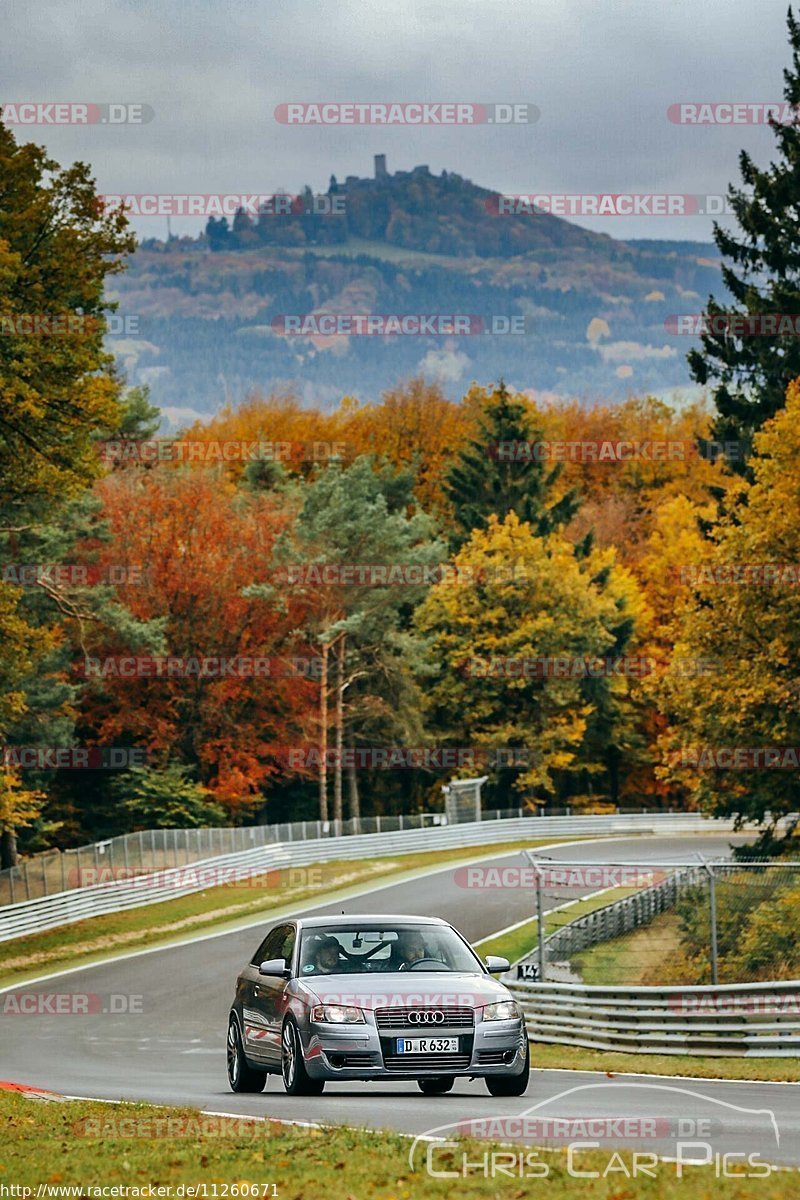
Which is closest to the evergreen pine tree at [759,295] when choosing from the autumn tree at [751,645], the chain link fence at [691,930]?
the autumn tree at [751,645]

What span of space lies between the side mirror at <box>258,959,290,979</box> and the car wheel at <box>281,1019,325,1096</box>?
0.53 metres

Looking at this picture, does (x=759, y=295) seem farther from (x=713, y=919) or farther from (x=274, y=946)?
(x=274, y=946)

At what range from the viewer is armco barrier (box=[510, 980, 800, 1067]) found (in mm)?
19828

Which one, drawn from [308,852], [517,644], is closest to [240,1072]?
[308,852]

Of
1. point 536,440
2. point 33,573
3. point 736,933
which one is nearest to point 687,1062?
point 736,933

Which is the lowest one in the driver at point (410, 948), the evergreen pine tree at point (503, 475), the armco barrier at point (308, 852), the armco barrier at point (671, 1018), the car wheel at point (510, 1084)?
the armco barrier at point (308, 852)

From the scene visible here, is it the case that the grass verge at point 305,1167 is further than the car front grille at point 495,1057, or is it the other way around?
the car front grille at point 495,1057

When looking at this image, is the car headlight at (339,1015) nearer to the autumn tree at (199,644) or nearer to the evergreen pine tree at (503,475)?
the autumn tree at (199,644)

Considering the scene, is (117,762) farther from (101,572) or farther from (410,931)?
(410,931)

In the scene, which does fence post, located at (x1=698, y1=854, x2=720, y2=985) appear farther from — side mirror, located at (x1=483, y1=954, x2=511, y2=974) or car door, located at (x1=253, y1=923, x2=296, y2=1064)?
car door, located at (x1=253, y1=923, x2=296, y2=1064)

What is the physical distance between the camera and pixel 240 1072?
643 inches

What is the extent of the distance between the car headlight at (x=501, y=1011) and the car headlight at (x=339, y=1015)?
3.35 ft

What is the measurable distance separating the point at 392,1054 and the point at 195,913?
36.0 metres

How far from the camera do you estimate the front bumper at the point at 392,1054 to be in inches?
559
